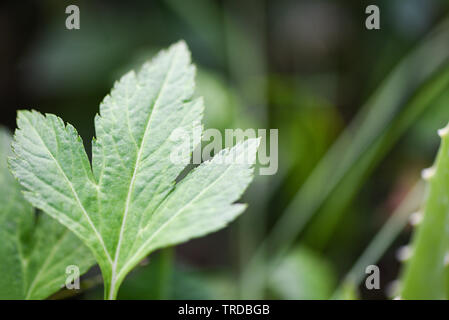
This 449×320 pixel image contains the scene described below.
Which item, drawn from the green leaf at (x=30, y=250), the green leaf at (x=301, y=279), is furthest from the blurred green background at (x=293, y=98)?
the green leaf at (x=30, y=250)

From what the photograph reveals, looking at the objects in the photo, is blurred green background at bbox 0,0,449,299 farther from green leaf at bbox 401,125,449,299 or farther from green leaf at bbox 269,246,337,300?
green leaf at bbox 401,125,449,299

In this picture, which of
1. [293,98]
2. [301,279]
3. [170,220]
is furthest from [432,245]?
[293,98]

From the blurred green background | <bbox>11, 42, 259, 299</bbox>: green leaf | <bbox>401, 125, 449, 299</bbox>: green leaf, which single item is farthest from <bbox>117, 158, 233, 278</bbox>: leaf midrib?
the blurred green background

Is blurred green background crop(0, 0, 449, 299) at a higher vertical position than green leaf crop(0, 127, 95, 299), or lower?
higher

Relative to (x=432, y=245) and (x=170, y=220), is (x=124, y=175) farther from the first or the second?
(x=432, y=245)

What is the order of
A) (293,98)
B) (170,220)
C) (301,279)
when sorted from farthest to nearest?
(293,98) < (301,279) < (170,220)
